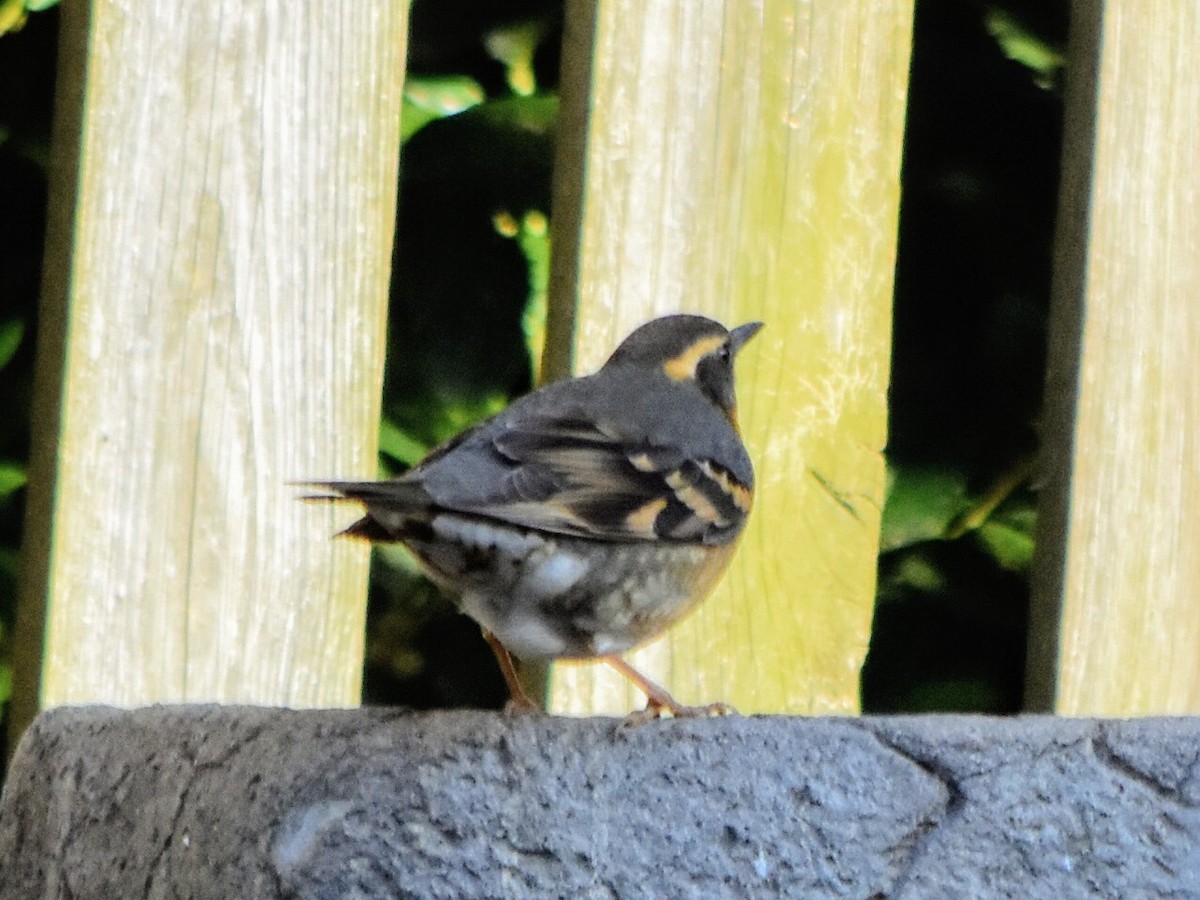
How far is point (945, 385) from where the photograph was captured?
3357 millimetres

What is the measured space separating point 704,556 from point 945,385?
80 centimetres

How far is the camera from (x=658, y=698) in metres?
2.62

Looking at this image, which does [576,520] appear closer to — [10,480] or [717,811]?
[717,811]

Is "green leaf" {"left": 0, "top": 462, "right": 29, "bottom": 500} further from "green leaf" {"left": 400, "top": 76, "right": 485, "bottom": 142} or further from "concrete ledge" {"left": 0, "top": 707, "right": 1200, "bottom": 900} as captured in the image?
"concrete ledge" {"left": 0, "top": 707, "right": 1200, "bottom": 900}

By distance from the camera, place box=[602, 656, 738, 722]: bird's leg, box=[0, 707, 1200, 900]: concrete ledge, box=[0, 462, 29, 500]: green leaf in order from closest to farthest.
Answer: box=[0, 707, 1200, 900]: concrete ledge
box=[602, 656, 738, 722]: bird's leg
box=[0, 462, 29, 500]: green leaf

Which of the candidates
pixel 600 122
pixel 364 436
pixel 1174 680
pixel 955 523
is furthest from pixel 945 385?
pixel 364 436

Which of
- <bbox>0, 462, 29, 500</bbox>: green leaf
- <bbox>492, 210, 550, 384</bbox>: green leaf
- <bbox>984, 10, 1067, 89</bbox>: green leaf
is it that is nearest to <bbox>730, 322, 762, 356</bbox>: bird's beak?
<bbox>492, 210, 550, 384</bbox>: green leaf

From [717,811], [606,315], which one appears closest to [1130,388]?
[606,315]

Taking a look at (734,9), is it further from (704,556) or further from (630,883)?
(630,883)

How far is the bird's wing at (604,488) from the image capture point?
8.48 ft

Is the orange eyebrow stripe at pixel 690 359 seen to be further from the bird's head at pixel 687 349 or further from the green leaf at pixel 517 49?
the green leaf at pixel 517 49

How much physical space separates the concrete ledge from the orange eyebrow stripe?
1.00 meters

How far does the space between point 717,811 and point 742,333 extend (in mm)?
1091

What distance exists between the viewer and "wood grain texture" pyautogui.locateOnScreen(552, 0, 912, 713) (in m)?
2.78
